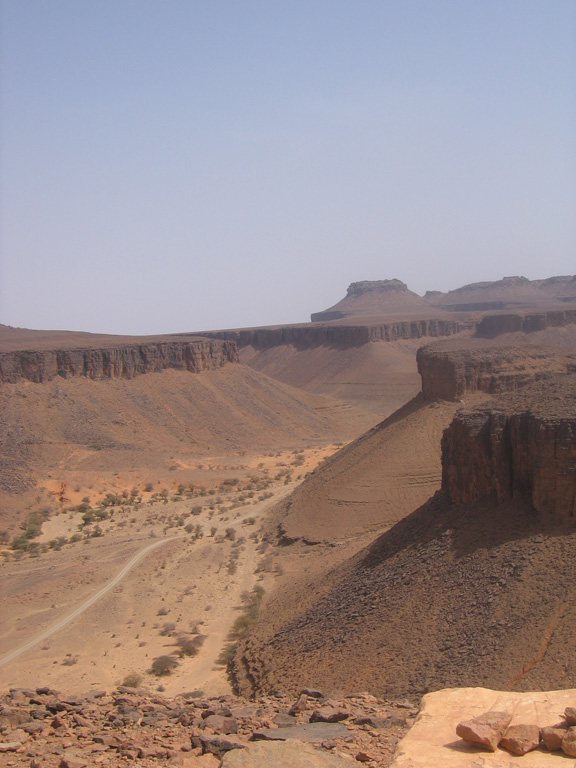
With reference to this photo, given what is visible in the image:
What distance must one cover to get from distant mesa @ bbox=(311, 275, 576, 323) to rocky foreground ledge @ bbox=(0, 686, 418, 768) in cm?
14373

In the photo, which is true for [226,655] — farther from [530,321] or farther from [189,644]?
[530,321]

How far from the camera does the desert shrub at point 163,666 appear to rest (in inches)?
689

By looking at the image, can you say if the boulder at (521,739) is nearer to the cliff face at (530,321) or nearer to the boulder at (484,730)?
the boulder at (484,730)

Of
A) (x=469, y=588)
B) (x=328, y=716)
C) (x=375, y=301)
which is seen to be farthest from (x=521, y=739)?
(x=375, y=301)

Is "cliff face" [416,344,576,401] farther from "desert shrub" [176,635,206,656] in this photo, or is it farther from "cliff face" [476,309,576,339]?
"cliff face" [476,309,576,339]

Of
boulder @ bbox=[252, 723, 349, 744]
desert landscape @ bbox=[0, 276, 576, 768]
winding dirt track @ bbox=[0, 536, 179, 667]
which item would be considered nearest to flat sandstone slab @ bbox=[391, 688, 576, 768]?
desert landscape @ bbox=[0, 276, 576, 768]

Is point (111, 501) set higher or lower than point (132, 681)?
lower

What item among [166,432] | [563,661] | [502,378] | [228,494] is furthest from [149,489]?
[563,661]

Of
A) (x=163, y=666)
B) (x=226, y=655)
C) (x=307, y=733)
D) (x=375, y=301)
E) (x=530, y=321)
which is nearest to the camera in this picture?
Result: (x=307, y=733)

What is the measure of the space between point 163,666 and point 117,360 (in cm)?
4708

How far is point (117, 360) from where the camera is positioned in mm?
62594

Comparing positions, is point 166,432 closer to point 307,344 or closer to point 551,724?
point 551,724

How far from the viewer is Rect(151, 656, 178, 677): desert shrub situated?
689 inches

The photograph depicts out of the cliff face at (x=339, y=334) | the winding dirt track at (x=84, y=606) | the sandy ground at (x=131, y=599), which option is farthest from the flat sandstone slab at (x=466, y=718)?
the cliff face at (x=339, y=334)
